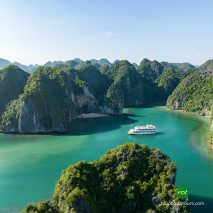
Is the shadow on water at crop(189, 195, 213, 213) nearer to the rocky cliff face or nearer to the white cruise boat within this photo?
the white cruise boat

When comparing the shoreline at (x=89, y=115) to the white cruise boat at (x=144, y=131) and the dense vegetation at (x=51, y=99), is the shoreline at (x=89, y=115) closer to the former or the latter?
the dense vegetation at (x=51, y=99)

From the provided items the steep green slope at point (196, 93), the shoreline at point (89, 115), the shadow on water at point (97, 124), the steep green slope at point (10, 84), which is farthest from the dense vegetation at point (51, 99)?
the steep green slope at point (196, 93)

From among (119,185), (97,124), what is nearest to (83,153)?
(119,185)

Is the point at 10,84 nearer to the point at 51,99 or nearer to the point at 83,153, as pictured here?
the point at 51,99

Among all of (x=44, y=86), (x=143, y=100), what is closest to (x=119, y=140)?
(x=44, y=86)

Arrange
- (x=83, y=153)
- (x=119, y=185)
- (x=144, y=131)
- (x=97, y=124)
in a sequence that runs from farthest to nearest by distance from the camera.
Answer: (x=97, y=124)
(x=144, y=131)
(x=83, y=153)
(x=119, y=185)

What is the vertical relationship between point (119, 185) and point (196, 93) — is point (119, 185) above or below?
below
